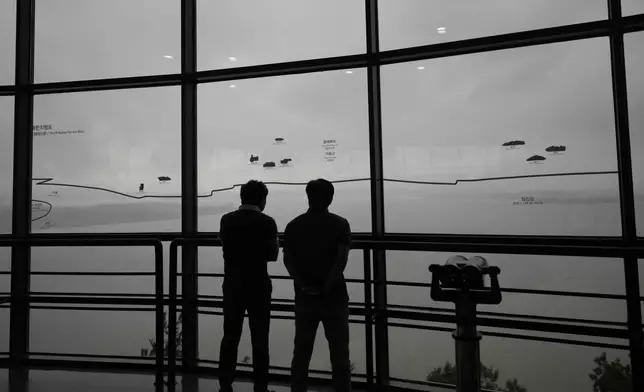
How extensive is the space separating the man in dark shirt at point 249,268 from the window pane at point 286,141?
3.34 feet

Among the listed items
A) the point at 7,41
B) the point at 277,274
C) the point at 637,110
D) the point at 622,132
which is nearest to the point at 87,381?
the point at 277,274

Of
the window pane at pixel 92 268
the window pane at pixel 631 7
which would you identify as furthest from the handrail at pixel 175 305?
the window pane at pixel 631 7

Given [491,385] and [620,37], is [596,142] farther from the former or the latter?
[491,385]

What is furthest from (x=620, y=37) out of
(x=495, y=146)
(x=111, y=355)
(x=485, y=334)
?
(x=111, y=355)

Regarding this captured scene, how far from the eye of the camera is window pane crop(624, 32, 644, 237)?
2.73m

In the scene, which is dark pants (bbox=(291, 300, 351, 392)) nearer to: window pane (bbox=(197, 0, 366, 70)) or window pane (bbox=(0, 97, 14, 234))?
window pane (bbox=(197, 0, 366, 70))

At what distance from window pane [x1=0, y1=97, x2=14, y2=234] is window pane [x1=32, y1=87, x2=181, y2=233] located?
219 mm

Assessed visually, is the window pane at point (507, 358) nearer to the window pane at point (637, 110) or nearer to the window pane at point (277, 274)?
the window pane at point (277, 274)

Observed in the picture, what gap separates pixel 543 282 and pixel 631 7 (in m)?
1.80

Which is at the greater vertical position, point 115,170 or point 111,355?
point 115,170

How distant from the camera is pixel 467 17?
3240 millimetres

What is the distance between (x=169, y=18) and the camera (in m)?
4.01

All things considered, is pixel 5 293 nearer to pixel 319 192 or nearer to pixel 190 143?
pixel 190 143

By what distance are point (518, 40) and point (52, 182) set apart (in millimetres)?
4150
